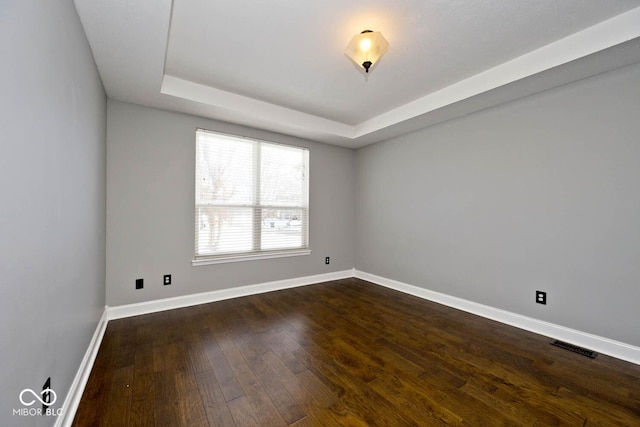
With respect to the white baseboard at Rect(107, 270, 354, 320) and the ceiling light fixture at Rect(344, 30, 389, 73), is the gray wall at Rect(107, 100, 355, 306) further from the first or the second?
the ceiling light fixture at Rect(344, 30, 389, 73)

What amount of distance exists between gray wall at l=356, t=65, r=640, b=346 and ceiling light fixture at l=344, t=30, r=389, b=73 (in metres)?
1.77

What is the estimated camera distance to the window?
3.49m

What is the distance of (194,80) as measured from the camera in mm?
2906

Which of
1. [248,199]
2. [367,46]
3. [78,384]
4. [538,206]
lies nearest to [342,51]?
[367,46]

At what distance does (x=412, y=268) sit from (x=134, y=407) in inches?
135

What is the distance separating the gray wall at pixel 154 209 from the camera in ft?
9.56

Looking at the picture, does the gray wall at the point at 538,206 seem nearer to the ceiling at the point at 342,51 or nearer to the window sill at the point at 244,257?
the ceiling at the point at 342,51

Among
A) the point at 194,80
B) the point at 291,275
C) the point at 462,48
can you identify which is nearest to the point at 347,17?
the point at 462,48

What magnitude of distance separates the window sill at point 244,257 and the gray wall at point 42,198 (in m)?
1.41

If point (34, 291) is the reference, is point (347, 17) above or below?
above

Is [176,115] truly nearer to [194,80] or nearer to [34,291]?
[194,80]

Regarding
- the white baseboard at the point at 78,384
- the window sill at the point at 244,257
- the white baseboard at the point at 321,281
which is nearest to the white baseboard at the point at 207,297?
the white baseboard at the point at 321,281

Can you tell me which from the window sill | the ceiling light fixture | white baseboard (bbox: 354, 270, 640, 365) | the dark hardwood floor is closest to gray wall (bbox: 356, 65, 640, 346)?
white baseboard (bbox: 354, 270, 640, 365)

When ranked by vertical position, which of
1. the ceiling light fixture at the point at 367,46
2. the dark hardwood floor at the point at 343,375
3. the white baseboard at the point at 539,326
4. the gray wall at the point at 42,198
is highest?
the ceiling light fixture at the point at 367,46
